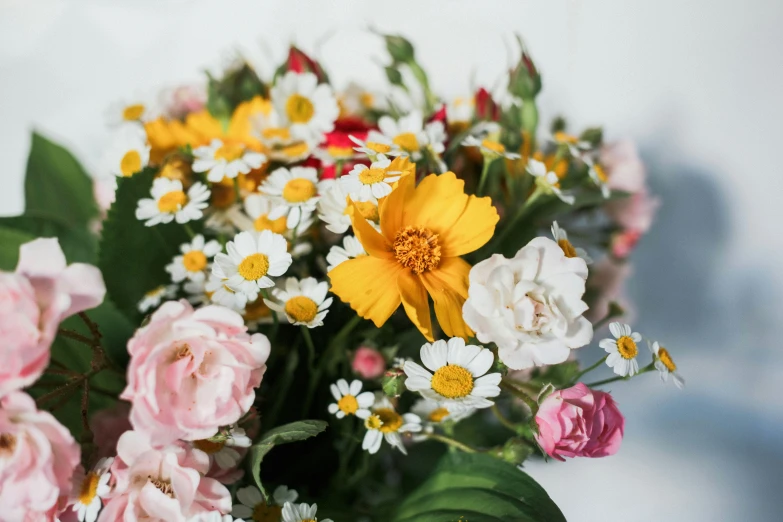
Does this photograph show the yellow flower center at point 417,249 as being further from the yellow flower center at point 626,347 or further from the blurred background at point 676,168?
the blurred background at point 676,168

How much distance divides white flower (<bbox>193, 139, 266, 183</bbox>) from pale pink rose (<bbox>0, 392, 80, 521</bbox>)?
0.60ft

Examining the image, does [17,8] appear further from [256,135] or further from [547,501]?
[547,501]

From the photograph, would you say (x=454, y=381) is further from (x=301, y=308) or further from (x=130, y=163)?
(x=130, y=163)

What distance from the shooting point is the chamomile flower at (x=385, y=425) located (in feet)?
1.16

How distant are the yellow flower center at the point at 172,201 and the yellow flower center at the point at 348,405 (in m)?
0.16

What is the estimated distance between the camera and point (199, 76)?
753 millimetres

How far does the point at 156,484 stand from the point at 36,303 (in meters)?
0.11

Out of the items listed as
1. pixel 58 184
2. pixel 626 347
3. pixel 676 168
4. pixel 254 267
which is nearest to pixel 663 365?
pixel 626 347

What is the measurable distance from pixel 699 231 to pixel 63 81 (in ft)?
2.61

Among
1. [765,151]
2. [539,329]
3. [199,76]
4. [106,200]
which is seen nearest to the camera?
[539,329]

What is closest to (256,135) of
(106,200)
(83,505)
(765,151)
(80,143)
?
(106,200)

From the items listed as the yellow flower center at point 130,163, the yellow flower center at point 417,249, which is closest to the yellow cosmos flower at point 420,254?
the yellow flower center at point 417,249

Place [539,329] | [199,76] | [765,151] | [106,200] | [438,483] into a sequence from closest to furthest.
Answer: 1. [539,329]
2. [438,483]
3. [106,200]
4. [765,151]
5. [199,76]

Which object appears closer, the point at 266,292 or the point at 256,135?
the point at 266,292
